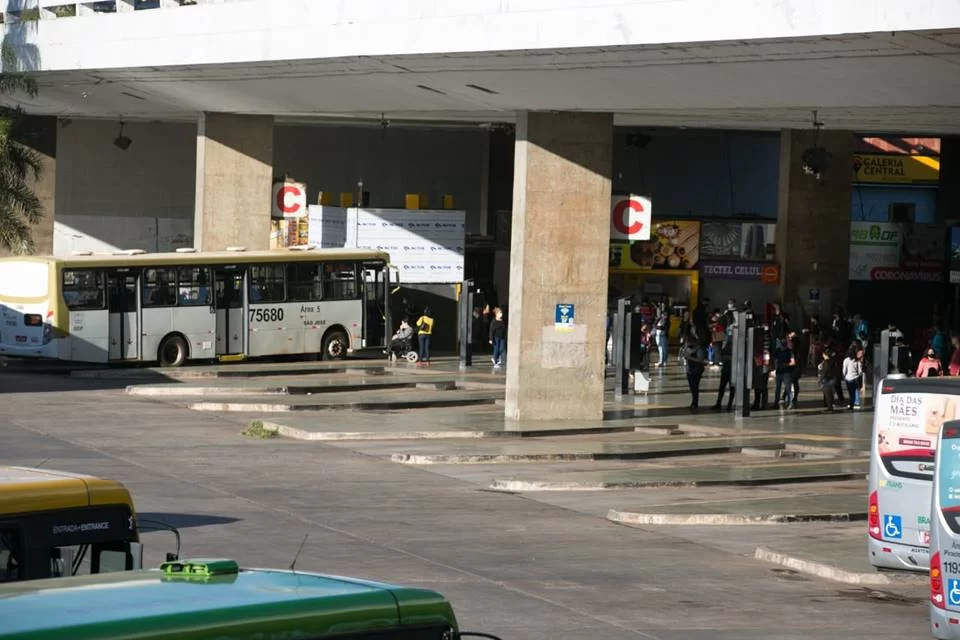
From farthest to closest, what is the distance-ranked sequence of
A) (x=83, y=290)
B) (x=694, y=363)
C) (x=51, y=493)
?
(x=83, y=290) → (x=694, y=363) → (x=51, y=493)

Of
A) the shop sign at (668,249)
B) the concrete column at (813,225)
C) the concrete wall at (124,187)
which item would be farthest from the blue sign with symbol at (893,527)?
the concrete wall at (124,187)

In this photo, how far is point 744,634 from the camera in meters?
13.0

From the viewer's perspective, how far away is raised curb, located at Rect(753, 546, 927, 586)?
15.7 metres

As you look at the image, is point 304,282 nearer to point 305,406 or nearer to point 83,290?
point 83,290

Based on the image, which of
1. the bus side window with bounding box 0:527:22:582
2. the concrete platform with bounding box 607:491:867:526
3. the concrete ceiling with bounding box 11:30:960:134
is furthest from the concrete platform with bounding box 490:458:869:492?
the bus side window with bounding box 0:527:22:582

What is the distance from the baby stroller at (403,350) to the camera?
133 ft

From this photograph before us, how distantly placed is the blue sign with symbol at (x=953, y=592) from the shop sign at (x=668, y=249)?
38.1 metres

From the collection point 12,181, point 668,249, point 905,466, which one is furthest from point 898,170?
point 905,466

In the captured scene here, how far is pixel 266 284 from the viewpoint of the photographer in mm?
38188

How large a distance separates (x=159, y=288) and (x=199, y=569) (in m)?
31.3

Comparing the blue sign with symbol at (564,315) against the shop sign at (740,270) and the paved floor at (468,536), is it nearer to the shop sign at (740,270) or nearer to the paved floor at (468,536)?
the paved floor at (468,536)

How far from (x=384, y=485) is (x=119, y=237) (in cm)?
3250

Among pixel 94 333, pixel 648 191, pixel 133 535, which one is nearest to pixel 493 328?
pixel 94 333

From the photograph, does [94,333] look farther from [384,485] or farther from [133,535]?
[133,535]
